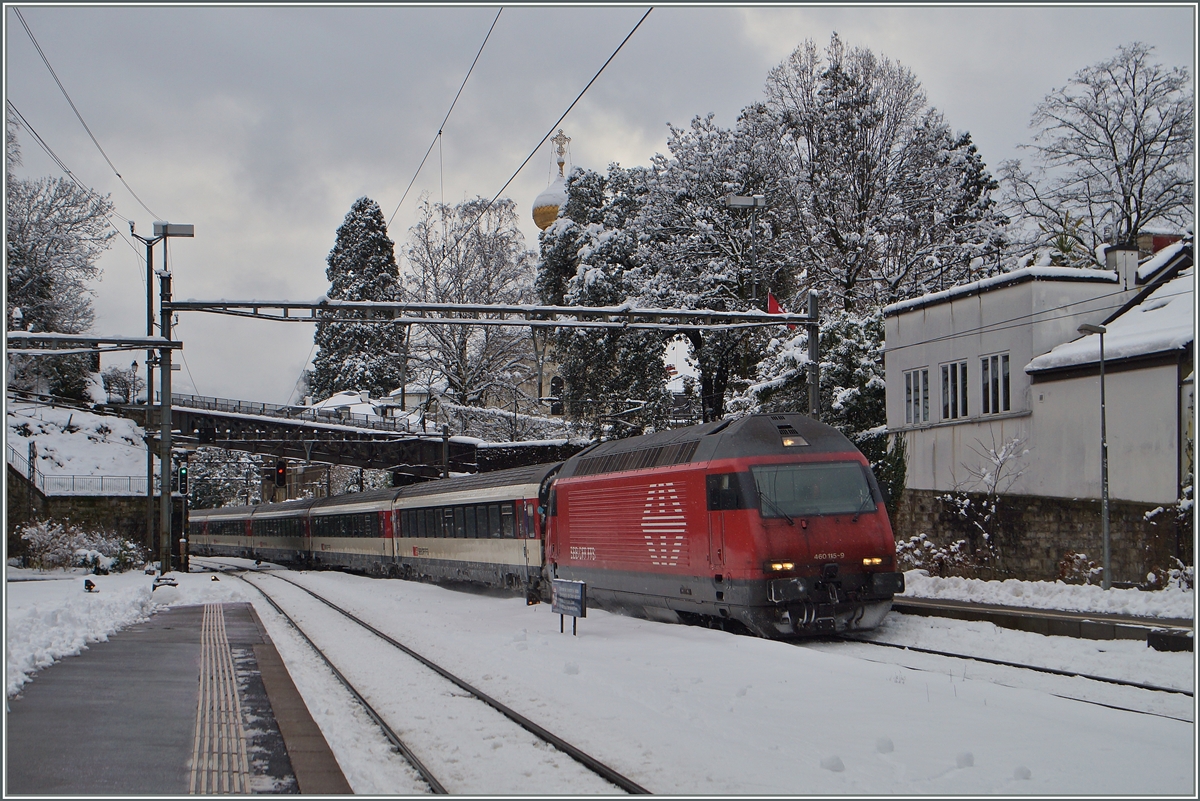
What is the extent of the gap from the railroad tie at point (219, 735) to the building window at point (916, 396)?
20.1 m

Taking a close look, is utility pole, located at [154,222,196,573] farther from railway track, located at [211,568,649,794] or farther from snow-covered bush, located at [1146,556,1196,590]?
snow-covered bush, located at [1146,556,1196,590]

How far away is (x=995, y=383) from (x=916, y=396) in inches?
133

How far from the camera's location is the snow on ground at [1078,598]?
16.9 m

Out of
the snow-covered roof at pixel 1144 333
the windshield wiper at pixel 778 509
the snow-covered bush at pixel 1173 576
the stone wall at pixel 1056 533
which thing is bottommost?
the snow-covered bush at pixel 1173 576

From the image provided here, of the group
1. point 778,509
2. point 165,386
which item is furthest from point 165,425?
point 778,509

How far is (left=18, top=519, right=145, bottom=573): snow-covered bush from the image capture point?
37031mm

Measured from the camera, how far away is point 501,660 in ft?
45.0

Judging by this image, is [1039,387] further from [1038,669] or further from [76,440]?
[76,440]

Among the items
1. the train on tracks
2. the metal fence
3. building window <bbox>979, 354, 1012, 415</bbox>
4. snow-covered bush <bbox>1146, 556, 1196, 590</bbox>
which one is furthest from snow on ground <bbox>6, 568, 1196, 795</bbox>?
the metal fence

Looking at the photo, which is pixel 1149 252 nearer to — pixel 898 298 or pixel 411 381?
pixel 898 298

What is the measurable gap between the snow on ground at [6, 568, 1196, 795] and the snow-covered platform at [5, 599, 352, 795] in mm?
356

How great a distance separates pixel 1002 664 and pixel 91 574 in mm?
31897

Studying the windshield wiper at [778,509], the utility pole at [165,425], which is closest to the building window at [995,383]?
the windshield wiper at [778,509]

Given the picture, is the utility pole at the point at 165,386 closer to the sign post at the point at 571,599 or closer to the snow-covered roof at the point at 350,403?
the sign post at the point at 571,599
